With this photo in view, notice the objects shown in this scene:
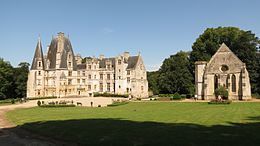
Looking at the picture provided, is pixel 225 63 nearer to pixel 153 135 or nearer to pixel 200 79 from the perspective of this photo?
pixel 200 79

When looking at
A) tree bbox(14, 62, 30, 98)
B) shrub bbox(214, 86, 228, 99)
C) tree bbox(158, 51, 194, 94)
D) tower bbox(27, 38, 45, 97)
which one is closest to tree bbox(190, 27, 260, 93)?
tree bbox(158, 51, 194, 94)

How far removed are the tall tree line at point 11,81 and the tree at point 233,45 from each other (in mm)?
44603

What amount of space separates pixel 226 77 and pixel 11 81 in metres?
53.1

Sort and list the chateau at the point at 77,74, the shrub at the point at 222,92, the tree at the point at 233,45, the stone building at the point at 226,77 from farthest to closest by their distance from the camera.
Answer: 1. the chateau at the point at 77,74
2. the tree at the point at 233,45
3. the stone building at the point at 226,77
4. the shrub at the point at 222,92

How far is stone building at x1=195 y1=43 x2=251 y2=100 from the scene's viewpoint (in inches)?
1806

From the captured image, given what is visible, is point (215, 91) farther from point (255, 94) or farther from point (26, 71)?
point (26, 71)

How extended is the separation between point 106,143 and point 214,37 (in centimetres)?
5478

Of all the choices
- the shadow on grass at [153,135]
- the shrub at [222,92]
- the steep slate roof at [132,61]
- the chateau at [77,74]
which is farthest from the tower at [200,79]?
the shadow on grass at [153,135]

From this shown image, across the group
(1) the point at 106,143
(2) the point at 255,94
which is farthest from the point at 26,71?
(1) the point at 106,143

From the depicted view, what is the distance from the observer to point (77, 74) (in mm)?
72000

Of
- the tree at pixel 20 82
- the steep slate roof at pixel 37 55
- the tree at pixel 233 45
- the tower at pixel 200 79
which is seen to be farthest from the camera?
the tree at pixel 20 82

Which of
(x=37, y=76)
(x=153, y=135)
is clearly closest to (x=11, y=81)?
(x=37, y=76)

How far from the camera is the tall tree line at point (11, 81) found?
218ft

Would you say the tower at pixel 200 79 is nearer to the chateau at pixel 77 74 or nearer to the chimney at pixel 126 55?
the chateau at pixel 77 74
